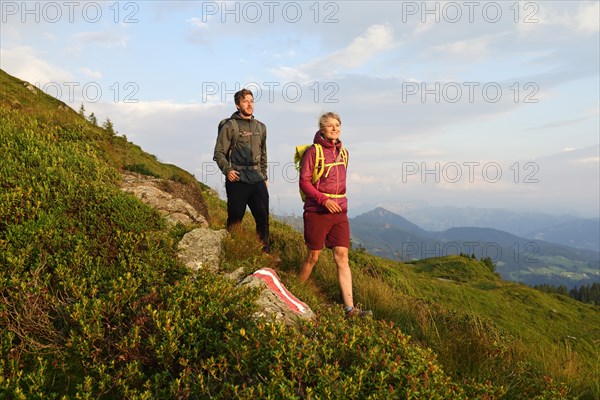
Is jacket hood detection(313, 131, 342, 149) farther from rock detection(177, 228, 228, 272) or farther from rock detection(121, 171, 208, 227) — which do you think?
rock detection(121, 171, 208, 227)

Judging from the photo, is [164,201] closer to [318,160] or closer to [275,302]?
[318,160]

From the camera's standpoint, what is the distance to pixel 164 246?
6141mm

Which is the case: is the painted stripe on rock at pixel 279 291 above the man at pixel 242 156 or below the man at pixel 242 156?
below

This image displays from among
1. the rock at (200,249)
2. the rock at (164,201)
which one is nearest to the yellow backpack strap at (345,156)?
the rock at (200,249)

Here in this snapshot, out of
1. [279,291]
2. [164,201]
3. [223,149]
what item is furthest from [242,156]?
[279,291]

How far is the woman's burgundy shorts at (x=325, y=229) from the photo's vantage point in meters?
6.55

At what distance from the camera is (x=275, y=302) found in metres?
5.08

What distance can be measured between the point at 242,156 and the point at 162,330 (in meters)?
4.62

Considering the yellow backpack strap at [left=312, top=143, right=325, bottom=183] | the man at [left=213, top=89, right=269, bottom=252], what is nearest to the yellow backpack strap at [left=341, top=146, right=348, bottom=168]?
the yellow backpack strap at [left=312, top=143, right=325, bottom=183]

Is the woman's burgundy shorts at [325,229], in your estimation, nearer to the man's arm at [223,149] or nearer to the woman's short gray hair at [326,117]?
the woman's short gray hair at [326,117]

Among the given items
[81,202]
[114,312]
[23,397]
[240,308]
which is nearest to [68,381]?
[23,397]

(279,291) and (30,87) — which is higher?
(30,87)

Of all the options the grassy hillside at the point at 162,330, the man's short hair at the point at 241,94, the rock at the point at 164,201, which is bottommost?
the grassy hillside at the point at 162,330

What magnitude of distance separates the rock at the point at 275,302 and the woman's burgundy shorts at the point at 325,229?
97cm
